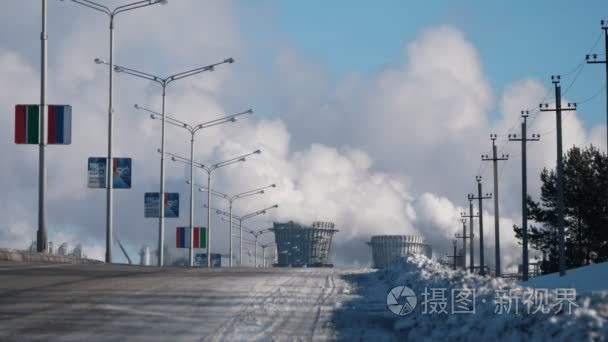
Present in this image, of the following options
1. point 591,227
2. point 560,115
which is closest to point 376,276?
point 560,115

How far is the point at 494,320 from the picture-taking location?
13258mm

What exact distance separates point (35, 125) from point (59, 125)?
103 cm

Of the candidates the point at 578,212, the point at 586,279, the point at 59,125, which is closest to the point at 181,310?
the point at 59,125

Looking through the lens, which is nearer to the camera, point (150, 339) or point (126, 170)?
point (150, 339)

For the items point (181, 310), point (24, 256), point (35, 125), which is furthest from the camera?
point (35, 125)

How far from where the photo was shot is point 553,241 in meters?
106

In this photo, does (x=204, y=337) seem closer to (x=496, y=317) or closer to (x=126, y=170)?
(x=496, y=317)

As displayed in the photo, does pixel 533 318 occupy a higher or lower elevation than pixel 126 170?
lower

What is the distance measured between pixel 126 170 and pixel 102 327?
5060 centimetres

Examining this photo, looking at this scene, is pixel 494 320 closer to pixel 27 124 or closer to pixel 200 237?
pixel 27 124

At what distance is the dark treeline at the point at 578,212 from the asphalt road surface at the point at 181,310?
73558mm

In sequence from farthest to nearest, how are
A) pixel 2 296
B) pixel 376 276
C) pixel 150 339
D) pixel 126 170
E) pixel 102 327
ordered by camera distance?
pixel 126 170 → pixel 376 276 → pixel 2 296 → pixel 102 327 → pixel 150 339

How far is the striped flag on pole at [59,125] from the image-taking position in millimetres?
47406

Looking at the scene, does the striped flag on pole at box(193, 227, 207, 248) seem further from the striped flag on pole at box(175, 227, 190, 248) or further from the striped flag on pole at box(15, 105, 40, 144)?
the striped flag on pole at box(15, 105, 40, 144)
